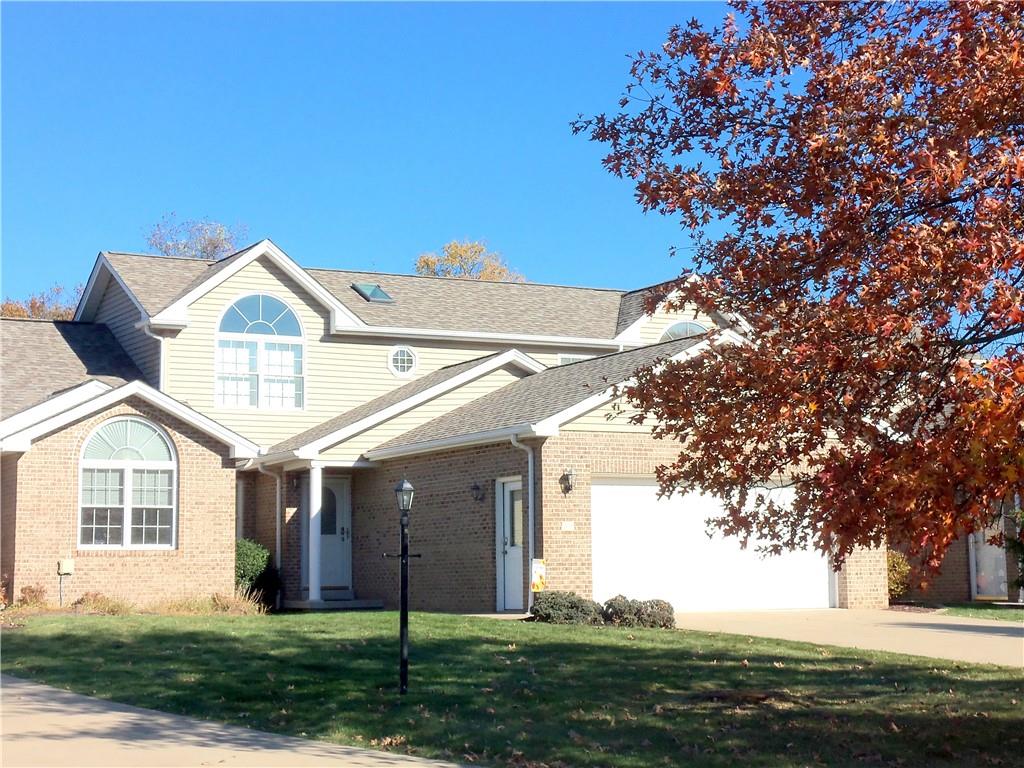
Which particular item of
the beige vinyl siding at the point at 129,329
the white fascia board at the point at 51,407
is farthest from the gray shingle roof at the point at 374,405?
the white fascia board at the point at 51,407

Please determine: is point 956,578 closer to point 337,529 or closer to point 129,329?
point 337,529

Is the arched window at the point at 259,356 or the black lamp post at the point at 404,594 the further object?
the arched window at the point at 259,356

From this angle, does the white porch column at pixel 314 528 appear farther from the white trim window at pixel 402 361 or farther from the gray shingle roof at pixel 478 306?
the gray shingle roof at pixel 478 306

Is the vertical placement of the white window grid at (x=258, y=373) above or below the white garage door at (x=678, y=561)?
above

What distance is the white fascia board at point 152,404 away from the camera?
21.3m

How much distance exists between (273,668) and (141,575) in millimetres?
9846

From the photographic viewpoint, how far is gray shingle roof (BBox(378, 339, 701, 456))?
69.4 feet

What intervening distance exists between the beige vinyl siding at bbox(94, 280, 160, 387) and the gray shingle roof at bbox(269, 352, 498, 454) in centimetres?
303

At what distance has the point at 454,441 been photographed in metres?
22.0

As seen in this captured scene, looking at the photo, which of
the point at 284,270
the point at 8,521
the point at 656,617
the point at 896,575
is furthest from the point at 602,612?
the point at 284,270

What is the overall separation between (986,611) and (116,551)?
50.6 feet

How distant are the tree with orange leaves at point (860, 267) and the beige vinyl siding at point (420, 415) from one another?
46.6ft

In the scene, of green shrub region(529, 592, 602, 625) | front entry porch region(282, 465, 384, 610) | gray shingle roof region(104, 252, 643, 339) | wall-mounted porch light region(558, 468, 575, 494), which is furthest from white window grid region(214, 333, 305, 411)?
green shrub region(529, 592, 602, 625)

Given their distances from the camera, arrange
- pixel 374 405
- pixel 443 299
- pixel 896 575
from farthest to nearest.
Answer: pixel 443 299 < pixel 374 405 < pixel 896 575
